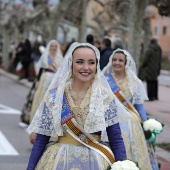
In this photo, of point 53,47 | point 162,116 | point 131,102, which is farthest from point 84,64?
point 162,116

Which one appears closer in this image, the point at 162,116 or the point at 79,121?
A: the point at 79,121

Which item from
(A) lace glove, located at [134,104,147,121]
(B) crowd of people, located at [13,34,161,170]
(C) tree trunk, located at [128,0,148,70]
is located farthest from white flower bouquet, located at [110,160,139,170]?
(C) tree trunk, located at [128,0,148,70]

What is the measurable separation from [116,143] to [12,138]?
5953mm

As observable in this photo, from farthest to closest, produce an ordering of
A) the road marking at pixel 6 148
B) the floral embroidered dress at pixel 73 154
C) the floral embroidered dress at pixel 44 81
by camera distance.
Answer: the floral embroidered dress at pixel 44 81, the road marking at pixel 6 148, the floral embroidered dress at pixel 73 154

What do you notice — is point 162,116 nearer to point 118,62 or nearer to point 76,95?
point 118,62

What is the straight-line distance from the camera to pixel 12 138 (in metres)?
9.67

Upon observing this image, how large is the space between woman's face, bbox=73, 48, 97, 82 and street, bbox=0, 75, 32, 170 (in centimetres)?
373

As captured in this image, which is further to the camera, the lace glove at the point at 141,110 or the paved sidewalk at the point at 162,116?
the paved sidewalk at the point at 162,116

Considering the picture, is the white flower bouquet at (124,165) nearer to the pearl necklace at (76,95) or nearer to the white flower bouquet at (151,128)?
the pearl necklace at (76,95)

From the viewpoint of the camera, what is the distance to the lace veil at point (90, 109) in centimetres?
390

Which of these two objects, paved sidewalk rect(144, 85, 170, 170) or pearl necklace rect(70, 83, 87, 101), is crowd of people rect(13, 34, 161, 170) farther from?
paved sidewalk rect(144, 85, 170, 170)

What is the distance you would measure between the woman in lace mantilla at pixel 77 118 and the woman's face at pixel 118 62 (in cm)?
230

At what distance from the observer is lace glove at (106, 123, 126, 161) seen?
3.89 meters

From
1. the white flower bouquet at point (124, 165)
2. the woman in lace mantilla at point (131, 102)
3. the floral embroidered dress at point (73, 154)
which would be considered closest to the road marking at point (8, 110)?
the woman in lace mantilla at point (131, 102)
